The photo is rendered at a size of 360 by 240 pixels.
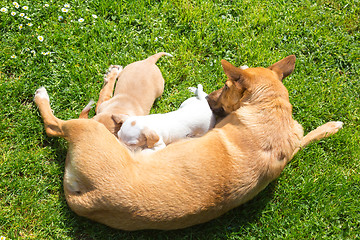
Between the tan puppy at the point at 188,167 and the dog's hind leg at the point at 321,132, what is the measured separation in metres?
0.88

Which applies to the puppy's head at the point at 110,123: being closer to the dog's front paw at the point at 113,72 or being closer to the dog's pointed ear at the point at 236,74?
the dog's front paw at the point at 113,72

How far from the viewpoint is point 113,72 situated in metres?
4.96

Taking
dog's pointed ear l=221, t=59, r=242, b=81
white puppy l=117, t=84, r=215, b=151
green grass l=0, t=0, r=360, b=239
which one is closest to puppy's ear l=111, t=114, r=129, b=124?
white puppy l=117, t=84, r=215, b=151

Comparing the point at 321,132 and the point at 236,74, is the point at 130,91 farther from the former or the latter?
the point at 321,132

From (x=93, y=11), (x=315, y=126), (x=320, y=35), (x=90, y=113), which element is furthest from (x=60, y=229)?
(x=320, y=35)

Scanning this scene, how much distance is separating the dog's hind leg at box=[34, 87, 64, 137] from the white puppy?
0.73 metres

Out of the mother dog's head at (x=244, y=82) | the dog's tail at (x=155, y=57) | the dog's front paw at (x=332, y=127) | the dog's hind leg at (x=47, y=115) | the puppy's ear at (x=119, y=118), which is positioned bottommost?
the dog's hind leg at (x=47, y=115)

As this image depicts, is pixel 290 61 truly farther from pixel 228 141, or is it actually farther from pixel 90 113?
pixel 90 113

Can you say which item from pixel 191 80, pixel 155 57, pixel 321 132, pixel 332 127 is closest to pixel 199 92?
pixel 191 80

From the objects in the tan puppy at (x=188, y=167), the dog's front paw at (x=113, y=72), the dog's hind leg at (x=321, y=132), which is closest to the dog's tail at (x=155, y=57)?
the dog's front paw at (x=113, y=72)

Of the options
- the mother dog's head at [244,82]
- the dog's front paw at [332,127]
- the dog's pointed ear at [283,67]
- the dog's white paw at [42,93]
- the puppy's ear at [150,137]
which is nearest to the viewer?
the mother dog's head at [244,82]

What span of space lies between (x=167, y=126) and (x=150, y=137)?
0.38 metres

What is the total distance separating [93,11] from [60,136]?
2229 millimetres

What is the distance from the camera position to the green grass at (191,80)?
4.18 m
